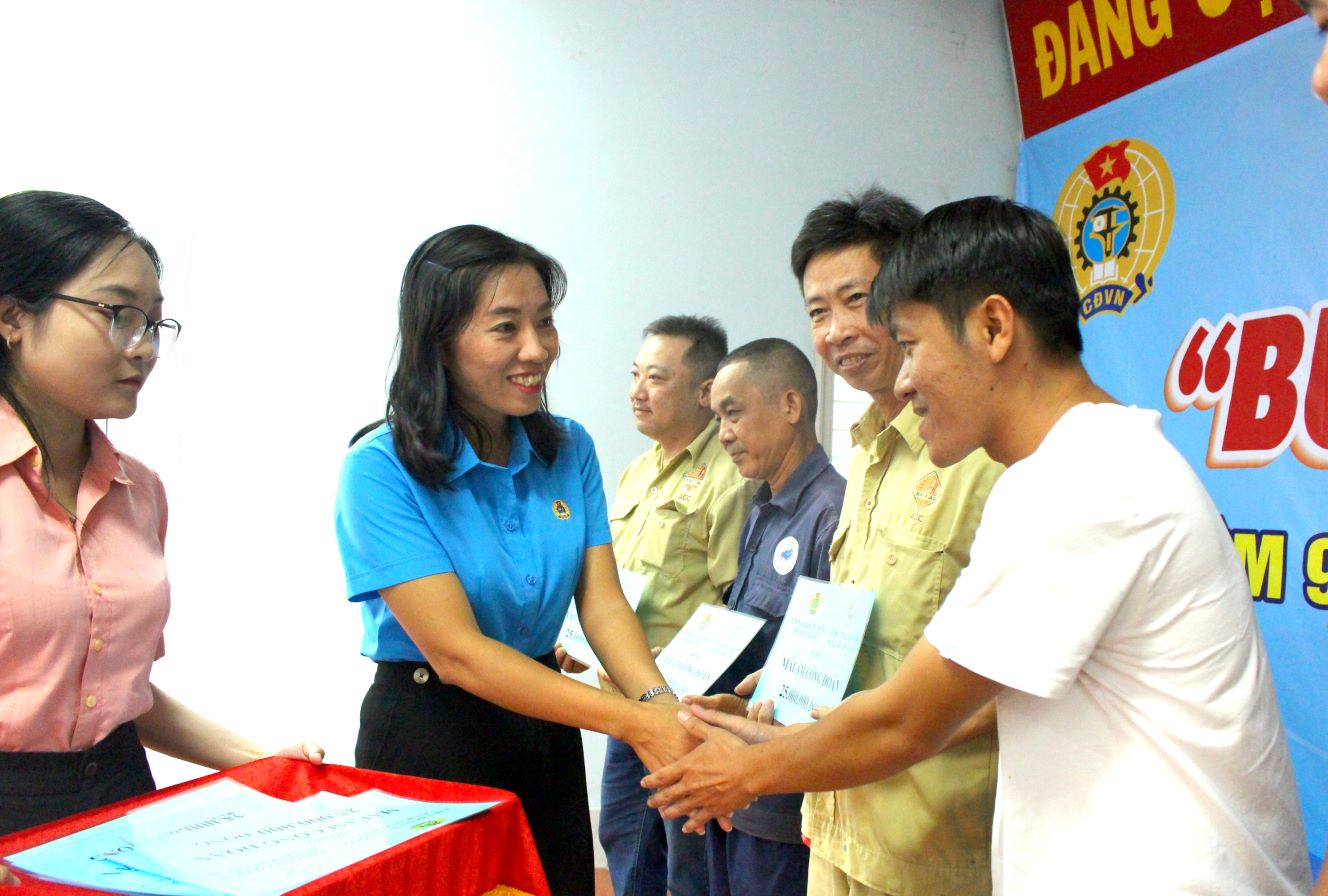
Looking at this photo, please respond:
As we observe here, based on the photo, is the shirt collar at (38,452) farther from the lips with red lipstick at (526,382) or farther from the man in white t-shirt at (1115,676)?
the man in white t-shirt at (1115,676)

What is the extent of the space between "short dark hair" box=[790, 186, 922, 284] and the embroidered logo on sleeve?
0.46 m

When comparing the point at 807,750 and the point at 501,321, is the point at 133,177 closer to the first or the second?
the point at 501,321

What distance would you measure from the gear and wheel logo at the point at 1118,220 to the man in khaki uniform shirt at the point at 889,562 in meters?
1.83

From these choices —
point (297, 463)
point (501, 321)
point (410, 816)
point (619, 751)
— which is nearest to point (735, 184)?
point (297, 463)

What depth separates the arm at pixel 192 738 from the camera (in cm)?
142

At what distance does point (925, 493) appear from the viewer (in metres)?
1.70

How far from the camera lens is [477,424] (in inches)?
66.5

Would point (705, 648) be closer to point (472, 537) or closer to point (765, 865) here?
point (765, 865)

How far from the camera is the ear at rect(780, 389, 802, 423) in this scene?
263cm

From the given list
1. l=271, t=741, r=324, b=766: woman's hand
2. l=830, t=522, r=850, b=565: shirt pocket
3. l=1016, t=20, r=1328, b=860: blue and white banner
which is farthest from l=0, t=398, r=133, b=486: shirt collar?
l=1016, t=20, r=1328, b=860: blue and white banner

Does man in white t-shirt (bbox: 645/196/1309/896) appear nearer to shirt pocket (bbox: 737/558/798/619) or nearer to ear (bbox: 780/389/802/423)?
shirt pocket (bbox: 737/558/798/619)

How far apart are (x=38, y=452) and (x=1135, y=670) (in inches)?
50.4

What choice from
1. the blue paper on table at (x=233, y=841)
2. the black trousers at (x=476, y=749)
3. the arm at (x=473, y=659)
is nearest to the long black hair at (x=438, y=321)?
the arm at (x=473, y=659)

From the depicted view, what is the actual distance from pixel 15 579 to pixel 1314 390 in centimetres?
304
